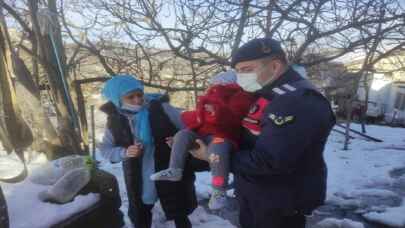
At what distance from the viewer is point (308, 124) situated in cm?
127

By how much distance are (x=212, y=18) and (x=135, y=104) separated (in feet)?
8.82

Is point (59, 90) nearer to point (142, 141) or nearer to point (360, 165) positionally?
point (142, 141)

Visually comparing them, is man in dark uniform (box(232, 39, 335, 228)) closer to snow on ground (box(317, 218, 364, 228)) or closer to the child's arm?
the child's arm

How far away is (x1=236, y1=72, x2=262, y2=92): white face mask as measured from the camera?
5.04 feet

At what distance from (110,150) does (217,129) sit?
1.05 meters

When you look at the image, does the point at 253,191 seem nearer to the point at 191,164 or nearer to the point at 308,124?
the point at 308,124

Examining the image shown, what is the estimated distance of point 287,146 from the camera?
128cm

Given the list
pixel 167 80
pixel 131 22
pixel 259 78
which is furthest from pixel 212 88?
pixel 167 80

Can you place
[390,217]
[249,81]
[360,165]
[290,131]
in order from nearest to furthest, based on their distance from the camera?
1. [290,131]
2. [249,81]
3. [390,217]
4. [360,165]

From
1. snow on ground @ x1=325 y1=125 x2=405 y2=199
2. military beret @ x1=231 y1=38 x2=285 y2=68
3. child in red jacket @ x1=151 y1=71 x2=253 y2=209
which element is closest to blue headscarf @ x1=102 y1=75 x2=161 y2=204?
child in red jacket @ x1=151 y1=71 x2=253 y2=209

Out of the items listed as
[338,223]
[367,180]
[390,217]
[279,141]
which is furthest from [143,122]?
[367,180]

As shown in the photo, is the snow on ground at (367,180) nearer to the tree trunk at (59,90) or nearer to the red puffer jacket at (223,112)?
the red puffer jacket at (223,112)

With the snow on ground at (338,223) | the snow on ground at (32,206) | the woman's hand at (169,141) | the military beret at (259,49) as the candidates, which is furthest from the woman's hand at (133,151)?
the snow on ground at (338,223)

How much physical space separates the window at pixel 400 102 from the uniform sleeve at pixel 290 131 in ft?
81.8
